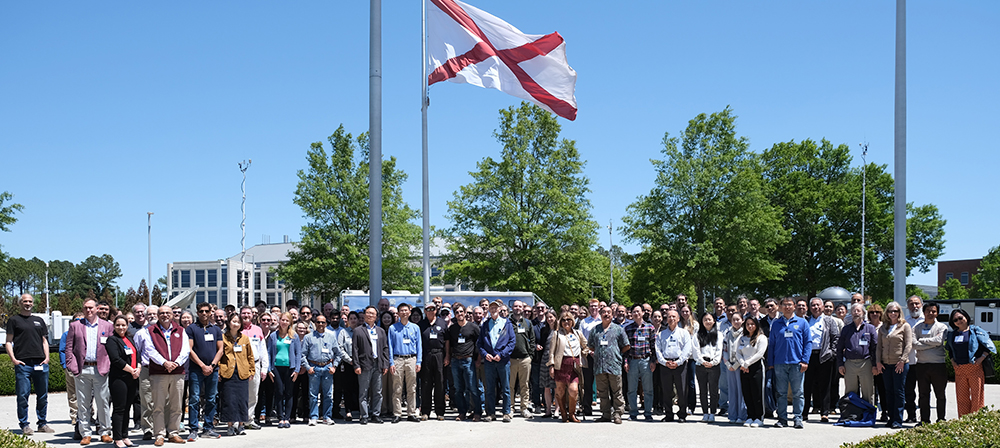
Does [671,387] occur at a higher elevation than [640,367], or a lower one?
lower

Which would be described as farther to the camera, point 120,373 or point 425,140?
point 425,140

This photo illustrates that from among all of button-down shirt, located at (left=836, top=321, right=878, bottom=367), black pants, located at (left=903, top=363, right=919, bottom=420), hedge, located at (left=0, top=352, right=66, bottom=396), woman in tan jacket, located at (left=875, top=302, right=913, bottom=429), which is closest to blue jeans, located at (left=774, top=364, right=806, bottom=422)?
button-down shirt, located at (left=836, top=321, right=878, bottom=367)

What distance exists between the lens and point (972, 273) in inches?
3312

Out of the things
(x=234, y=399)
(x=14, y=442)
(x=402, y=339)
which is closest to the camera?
(x=14, y=442)

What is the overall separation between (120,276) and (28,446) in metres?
160

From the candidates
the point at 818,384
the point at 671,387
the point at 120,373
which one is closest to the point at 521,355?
the point at 671,387

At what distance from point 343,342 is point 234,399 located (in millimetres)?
1910

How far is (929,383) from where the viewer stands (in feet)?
36.9

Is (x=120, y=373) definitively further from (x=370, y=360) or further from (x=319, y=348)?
(x=370, y=360)

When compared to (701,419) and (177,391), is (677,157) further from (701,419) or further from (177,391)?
(177,391)

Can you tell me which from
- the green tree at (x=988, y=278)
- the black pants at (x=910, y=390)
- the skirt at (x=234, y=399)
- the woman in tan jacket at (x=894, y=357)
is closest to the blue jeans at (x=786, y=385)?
the woman in tan jacket at (x=894, y=357)

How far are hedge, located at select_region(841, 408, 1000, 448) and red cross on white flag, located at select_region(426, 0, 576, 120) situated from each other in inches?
358

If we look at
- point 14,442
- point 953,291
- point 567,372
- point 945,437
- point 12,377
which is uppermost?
point 945,437

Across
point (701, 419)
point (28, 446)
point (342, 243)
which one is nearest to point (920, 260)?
point (342, 243)
